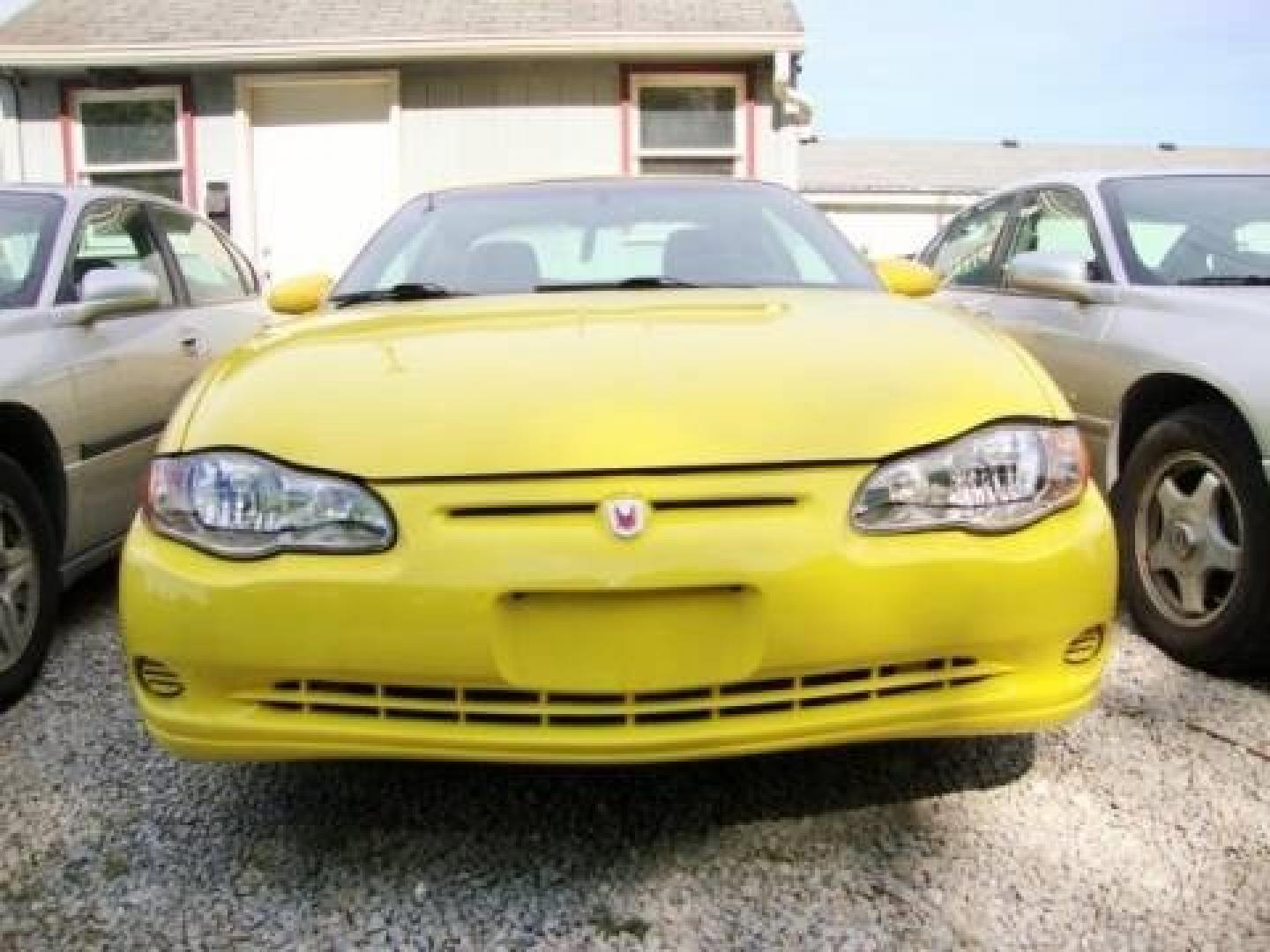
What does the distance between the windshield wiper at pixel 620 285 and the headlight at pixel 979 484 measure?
4.04 feet

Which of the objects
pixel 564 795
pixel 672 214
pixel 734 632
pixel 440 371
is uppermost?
pixel 672 214

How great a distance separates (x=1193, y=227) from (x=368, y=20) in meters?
8.68

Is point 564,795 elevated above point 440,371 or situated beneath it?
situated beneath

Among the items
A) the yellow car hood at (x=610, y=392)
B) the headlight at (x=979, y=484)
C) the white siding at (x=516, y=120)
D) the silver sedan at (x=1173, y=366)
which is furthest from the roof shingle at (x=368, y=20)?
the headlight at (x=979, y=484)

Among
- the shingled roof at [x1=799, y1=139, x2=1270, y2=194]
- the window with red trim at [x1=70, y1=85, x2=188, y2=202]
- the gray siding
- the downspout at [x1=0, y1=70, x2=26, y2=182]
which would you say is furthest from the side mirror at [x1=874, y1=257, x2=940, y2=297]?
the shingled roof at [x1=799, y1=139, x2=1270, y2=194]

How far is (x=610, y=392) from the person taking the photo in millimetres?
2287

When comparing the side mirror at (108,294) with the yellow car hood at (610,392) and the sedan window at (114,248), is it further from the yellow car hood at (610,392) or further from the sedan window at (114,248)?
the yellow car hood at (610,392)

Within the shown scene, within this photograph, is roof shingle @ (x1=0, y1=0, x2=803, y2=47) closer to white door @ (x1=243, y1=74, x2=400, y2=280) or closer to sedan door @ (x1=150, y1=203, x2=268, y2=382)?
white door @ (x1=243, y1=74, x2=400, y2=280)

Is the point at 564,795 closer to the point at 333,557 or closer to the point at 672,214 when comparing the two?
the point at 333,557

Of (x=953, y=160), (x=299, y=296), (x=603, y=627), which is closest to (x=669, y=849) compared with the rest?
(x=603, y=627)

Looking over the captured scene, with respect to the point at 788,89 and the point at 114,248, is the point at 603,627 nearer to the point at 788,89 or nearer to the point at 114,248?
the point at 114,248

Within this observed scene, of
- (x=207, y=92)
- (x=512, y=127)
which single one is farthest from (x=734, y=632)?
(x=207, y=92)

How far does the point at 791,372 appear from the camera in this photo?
236 centimetres

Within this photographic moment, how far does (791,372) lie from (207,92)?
34.0 ft
